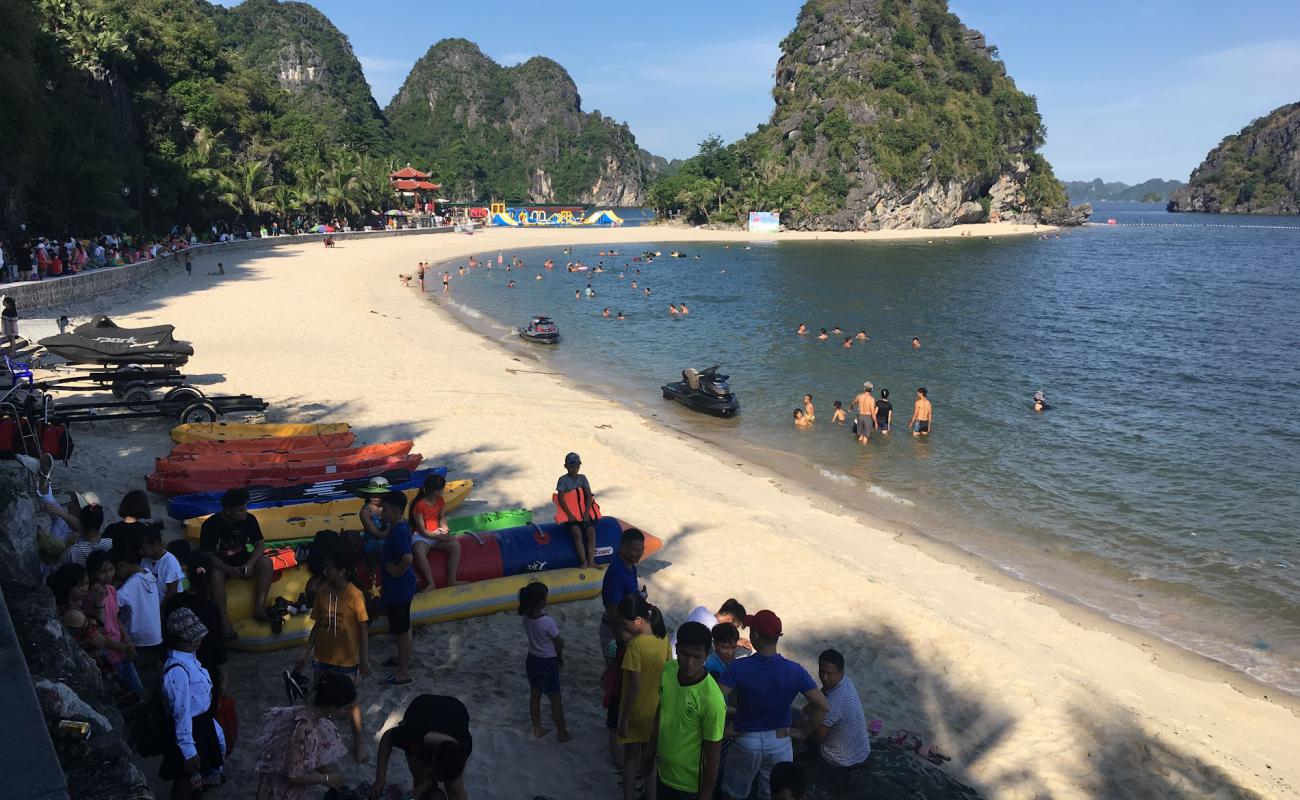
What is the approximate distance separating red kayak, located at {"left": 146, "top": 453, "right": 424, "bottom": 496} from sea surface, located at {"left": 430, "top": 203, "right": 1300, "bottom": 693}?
883 cm

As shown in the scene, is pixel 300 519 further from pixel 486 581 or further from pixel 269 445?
pixel 269 445

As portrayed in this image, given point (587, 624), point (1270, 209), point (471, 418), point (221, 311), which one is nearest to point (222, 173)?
point (221, 311)

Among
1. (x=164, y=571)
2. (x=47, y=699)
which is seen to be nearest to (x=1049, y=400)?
(x=164, y=571)

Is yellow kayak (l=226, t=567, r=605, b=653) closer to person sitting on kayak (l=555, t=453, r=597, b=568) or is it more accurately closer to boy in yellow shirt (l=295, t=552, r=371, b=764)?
person sitting on kayak (l=555, t=453, r=597, b=568)

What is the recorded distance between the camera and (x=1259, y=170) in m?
167

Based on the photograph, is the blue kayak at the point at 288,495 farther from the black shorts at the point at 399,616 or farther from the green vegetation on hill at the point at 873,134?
the green vegetation on hill at the point at 873,134

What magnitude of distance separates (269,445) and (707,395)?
1109 cm

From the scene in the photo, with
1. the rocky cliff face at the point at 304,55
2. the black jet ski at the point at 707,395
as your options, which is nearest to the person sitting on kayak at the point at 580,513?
the black jet ski at the point at 707,395

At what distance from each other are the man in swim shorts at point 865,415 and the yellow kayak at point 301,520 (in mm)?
11745

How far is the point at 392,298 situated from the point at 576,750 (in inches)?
1316

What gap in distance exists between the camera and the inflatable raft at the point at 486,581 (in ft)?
23.8

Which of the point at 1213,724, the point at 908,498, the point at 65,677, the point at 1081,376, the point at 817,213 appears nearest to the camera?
the point at 65,677

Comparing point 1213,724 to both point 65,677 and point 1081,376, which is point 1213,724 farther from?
point 1081,376

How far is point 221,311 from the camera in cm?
2841
